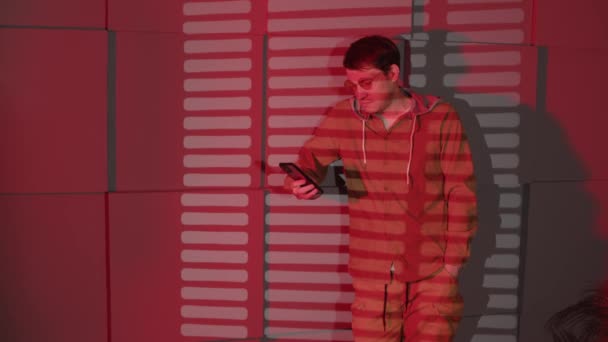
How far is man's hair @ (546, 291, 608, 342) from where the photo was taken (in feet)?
6.85

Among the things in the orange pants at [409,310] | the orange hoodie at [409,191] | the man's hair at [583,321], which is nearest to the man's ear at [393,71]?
the orange hoodie at [409,191]

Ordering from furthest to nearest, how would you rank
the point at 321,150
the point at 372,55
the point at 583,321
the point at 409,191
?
the point at 583,321 → the point at 321,150 → the point at 409,191 → the point at 372,55

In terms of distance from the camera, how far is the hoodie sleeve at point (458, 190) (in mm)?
1658

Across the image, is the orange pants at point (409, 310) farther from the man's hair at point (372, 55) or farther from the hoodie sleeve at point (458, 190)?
the man's hair at point (372, 55)

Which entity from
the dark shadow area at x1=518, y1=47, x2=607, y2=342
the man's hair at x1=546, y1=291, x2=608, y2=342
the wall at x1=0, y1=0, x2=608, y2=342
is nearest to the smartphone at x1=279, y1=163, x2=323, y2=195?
the wall at x1=0, y1=0, x2=608, y2=342

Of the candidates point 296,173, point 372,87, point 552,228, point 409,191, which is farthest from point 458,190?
point 552,228

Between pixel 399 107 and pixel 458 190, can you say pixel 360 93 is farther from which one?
pixel 458 190

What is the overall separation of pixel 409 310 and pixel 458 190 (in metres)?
0.45

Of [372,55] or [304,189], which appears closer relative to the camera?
[372,55]

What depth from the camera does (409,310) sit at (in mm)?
1754

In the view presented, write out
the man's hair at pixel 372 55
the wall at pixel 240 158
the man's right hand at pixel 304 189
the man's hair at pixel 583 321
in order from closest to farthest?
the man's hair at pixel 372 55 → the man's right hand at pixel 304 189 → the wall at pixel 240 158 → the man's hair at pixel 583 321


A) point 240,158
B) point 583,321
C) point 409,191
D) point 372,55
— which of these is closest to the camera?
point 372,55

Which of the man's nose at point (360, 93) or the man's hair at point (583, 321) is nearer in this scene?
the man's nose at point (360, 93)

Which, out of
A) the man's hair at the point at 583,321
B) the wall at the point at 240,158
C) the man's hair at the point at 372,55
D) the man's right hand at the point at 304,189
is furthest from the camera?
the man's hair at the point at 583,321
